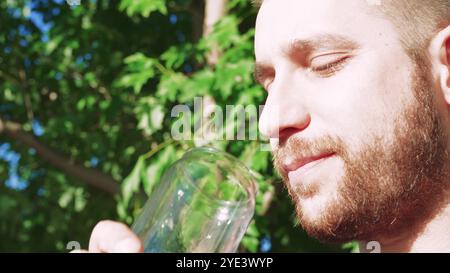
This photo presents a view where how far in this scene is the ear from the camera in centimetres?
134

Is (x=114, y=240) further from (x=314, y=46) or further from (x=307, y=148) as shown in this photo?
(x=314, y=46)

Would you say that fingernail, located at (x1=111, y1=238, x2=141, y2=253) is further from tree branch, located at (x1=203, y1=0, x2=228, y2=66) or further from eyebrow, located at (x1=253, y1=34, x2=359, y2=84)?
tree branch, located at (x1=203, y1=0, x2=228, y2=66)

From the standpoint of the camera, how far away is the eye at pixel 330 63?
4.24 feet

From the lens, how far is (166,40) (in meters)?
3.68

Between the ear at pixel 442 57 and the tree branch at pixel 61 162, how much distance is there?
2337 mm

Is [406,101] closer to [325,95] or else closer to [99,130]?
[325,95]

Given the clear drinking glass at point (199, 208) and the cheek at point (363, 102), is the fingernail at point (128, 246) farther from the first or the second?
the cheek at point (363, 102)

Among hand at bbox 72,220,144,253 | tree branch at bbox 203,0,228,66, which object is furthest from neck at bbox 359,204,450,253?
tree branch at bbox 203,0,228,66

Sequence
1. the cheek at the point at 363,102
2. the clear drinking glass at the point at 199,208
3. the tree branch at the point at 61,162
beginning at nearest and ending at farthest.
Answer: the cheek at the point at 363,102 < the clear drinking glass at the point at 199,208 < the tree branch at the point at 61,162

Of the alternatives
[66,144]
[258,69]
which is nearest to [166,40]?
[66,144]

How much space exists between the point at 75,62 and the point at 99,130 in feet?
1.67

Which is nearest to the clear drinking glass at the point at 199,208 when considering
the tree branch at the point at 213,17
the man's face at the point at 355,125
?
the man's face at the point at 355,125

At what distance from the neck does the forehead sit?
0.42 meters

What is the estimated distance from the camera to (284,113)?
1.30 m
